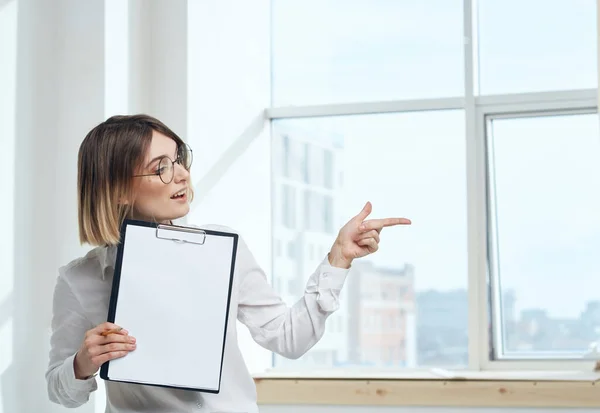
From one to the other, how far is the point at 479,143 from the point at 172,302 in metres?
1.94

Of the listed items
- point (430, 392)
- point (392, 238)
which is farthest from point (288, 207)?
point (430, 392)

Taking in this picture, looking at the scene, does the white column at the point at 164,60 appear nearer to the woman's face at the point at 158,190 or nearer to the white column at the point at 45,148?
the white column at the point at 45,148

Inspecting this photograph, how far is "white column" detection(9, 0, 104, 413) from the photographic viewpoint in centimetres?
238

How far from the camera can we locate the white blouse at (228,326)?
4.91 feet

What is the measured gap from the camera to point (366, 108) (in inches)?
128

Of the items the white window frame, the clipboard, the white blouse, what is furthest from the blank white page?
the white window frame

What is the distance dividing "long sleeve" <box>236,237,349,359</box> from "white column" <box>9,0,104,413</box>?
3.23 ft

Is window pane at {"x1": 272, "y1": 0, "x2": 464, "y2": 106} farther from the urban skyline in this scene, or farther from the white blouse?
the white blouse

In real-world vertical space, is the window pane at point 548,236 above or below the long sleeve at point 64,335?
above

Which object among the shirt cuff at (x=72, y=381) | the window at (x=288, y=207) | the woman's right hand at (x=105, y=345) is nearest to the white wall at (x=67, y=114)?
the window at (x=288, y=207)

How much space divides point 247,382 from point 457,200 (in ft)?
5.62

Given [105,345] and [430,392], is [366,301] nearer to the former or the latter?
[430,392]

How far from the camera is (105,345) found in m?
1.38

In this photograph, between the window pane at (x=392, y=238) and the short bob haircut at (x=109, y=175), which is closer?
the short bob haircut at (x=109, y=175)
